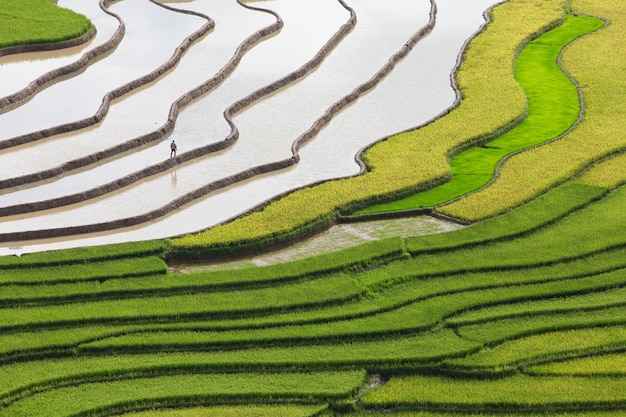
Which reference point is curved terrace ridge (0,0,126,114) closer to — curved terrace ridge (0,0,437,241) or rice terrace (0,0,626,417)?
rice terrace (0,0,626,417)

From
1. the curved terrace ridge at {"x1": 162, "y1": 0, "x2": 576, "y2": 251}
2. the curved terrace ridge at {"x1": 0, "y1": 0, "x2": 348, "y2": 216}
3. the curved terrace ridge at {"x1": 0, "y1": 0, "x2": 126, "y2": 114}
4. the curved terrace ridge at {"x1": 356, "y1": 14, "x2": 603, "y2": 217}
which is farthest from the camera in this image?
the curved terrace ridge at {"x1": 0, "y1": 0, "x2": 126, "y2": 114}

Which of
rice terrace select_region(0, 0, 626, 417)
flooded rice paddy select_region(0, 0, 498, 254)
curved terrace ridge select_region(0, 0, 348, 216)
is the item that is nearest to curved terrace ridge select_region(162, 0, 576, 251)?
rice terrace select_region(0, 0, 626, 417)

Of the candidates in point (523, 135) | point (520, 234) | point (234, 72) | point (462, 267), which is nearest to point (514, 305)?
point (462, 267)

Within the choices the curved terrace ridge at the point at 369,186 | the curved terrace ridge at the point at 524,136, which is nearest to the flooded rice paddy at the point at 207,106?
the curved terrace ridge at the point at 369,186

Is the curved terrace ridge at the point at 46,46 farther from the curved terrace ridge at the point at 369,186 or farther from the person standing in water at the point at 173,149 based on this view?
the curved terrace ridge at the point at 369,186

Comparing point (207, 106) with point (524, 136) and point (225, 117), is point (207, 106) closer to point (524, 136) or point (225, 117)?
point (225, 117)

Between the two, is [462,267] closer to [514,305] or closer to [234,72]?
[514,305]
